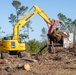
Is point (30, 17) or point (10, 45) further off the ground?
point (30, 17)

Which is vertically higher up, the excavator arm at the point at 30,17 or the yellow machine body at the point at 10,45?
the excavator arm at the point at 30,17

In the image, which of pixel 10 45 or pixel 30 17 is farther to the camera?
pixel 30 17

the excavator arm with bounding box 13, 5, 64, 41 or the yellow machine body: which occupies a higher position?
the excavator arm with bounding box 13, 5, 64, 41

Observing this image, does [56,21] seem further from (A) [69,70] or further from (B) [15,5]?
(B) [15,5]

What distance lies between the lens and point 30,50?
3894cm

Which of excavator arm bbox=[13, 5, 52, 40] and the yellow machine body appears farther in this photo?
excavator arm bbox=[13, 5, 52, 40]

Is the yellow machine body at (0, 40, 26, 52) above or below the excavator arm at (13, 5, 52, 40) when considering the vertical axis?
below

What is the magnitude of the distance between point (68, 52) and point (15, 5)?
39059 mm

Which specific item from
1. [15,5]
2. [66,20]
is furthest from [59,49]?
[66,20]

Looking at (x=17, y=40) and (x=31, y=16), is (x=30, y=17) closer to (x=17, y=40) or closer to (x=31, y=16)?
(x=31, y=16)

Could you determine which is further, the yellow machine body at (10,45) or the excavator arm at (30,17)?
the excavator arm at (30,17)

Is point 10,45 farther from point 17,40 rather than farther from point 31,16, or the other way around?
point 31,16

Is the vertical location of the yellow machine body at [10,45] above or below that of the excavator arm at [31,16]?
below

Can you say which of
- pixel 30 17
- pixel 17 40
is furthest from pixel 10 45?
pixel 30 17
